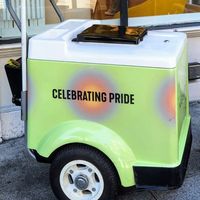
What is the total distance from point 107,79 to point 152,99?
298mm

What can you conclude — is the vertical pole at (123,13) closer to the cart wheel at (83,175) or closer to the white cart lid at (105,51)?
the white cart lid at (105,51)

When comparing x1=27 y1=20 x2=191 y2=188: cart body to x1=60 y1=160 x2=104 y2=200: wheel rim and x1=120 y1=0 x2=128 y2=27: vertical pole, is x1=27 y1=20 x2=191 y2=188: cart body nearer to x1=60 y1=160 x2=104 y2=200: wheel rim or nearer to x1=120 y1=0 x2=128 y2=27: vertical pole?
x1=60 y1=160 x2=104 y2=200: wheel rim

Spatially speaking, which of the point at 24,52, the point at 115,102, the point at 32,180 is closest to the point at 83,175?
the point at 115,102

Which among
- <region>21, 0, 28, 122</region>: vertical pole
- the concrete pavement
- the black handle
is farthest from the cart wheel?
the black handle

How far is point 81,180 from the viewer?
3.19 m

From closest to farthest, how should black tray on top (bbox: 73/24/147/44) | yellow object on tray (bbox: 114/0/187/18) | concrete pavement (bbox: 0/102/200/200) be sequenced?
black tray on top (bbox: 73/24/147/44), concrete pavement (bbox: 0/102/200/200), yellow object on tray (bbox: 114/0/187/18)

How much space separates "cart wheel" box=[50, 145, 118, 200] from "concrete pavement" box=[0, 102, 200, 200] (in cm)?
30

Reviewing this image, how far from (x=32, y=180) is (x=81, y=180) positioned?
2.37ft

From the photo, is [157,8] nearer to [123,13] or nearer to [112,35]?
[123,13]

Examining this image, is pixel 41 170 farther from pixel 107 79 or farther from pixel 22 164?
pixel 107 79

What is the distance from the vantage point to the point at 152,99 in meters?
2.96

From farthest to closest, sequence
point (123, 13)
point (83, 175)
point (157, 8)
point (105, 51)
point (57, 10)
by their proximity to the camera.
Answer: point (157, 8) → point (123, 13) → point (57, 10) → point (83, 175) → point (105, 51)

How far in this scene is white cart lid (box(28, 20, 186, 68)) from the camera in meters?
2.93

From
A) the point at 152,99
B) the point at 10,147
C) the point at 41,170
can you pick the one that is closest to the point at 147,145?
the point at 152,99
